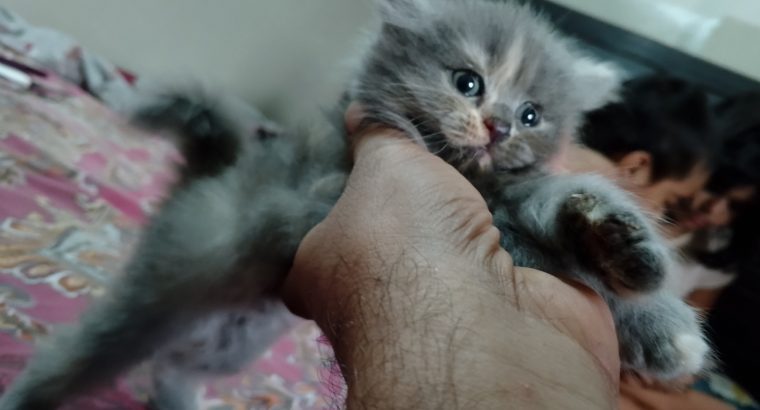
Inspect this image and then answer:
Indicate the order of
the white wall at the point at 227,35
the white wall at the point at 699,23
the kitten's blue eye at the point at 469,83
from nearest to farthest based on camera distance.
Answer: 1. the kitten's blue eye at the point at 469,83
2. the white wall at the point at 699,23
3. the white wall at the point at 227,35

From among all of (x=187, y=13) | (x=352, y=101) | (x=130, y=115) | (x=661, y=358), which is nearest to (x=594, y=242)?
(x=661, y=358)

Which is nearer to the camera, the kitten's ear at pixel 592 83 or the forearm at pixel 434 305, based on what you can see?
the forearm at pixel 434 305

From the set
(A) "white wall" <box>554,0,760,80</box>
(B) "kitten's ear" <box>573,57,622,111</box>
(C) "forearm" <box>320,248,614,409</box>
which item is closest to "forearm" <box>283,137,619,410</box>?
(C) "forearm" <box>320,248,614,409</box>

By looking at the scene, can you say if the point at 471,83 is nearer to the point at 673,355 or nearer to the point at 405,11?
the point at 405,11

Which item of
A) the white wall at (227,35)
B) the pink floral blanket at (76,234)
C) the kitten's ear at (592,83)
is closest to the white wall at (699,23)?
the white wall at (227,35)

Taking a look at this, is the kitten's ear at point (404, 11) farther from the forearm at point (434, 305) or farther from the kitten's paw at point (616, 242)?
the kitten's paw at point (616, 242)

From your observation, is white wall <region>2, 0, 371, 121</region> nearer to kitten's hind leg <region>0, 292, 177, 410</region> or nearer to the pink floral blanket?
the pink floral blanket
